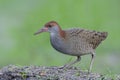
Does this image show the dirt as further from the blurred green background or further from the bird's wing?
the blurred green background

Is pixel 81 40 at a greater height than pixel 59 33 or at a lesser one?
lesser

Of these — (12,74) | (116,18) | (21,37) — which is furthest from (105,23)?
(12,74)

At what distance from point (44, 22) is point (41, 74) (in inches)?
433

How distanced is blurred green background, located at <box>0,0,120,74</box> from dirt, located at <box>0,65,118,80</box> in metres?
5.34

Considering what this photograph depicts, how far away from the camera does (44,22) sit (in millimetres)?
24328

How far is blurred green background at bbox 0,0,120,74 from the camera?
2119 centimetres

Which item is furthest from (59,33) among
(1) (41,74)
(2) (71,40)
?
(1) (41,74)

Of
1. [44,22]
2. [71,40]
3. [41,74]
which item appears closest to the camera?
[41,74]

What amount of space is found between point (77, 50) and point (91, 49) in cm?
35

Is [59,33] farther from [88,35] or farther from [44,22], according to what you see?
[44,22]

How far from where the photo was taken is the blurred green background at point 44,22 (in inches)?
834

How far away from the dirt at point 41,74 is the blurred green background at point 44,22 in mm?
→ 5345

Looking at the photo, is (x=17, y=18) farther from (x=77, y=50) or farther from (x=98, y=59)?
(x=77, y=50)

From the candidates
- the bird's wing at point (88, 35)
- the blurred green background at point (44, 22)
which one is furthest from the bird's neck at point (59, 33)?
the blurred green background at point (44, 22)
